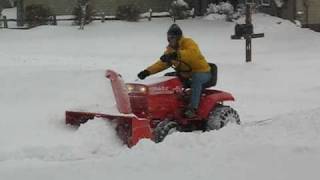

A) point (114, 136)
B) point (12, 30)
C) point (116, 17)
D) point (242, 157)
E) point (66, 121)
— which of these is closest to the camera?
point (242, 157)

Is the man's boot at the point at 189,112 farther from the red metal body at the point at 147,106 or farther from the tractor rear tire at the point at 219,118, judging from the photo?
the tractor rear tire at the point at 219,118

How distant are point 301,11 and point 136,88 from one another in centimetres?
2653

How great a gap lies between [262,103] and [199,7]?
24.5 meters

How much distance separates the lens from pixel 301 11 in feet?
113

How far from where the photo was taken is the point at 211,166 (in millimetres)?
6574

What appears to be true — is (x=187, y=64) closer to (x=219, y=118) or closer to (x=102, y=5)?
(x=219, y=118)

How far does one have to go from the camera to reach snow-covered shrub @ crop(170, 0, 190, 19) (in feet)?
123

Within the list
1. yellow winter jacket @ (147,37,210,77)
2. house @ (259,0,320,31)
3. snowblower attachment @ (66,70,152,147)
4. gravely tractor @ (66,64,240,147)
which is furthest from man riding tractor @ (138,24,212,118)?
house @ (259,0,320,31)

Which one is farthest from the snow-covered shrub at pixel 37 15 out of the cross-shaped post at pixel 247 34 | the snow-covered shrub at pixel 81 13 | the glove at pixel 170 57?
the glove at pixel 170 57

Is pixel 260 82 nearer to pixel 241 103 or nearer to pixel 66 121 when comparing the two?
pixel 241 103

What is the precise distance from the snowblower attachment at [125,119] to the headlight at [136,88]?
1.12 feet

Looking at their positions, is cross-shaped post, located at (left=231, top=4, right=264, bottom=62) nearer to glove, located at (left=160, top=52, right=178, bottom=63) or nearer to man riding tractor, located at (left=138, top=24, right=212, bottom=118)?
man riding tractor, located at (left=138, top=24, right=212, bottom=118)

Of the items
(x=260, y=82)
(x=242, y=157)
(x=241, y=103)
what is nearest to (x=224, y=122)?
(x=242, y=157)

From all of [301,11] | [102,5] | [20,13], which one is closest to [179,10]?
[102,5]
